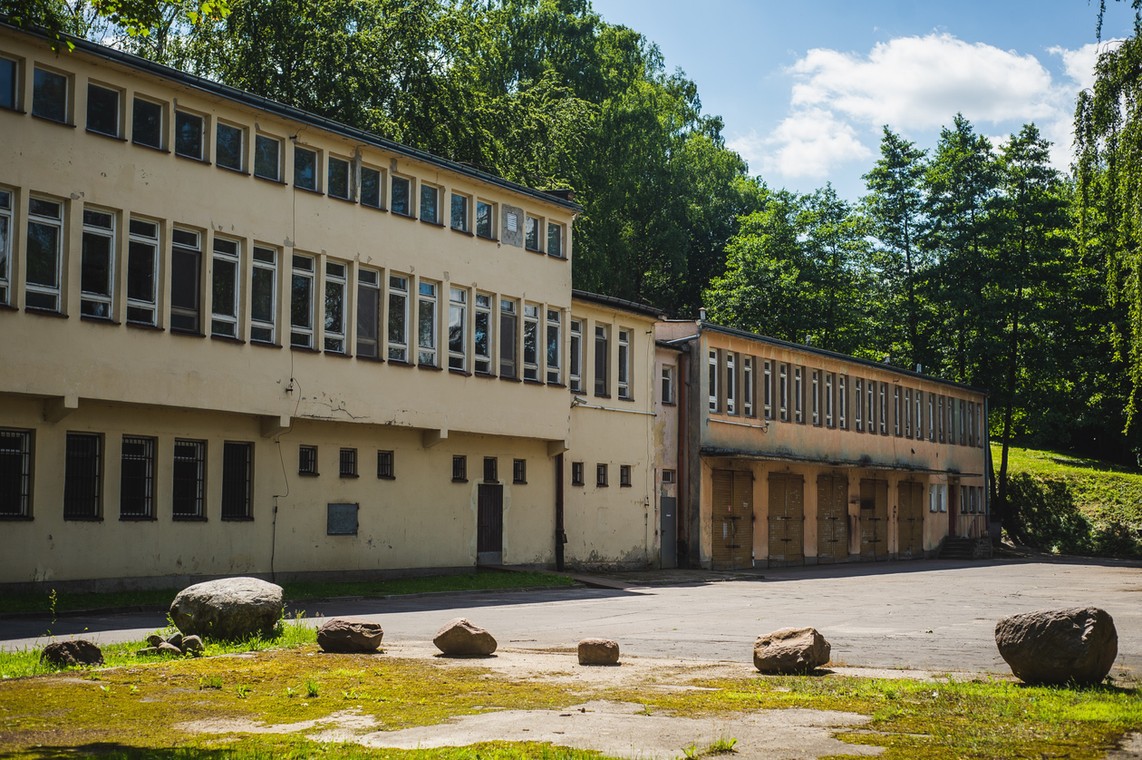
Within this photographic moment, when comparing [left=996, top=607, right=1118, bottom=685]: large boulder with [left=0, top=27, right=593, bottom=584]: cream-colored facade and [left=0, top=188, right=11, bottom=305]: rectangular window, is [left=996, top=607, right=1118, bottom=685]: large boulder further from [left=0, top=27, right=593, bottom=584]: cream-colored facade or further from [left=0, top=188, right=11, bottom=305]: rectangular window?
[left=0, top=188, right=11, bottom=305]: rectangular window

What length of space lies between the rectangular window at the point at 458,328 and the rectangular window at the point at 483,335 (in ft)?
1.82

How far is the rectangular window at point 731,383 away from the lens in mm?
44062

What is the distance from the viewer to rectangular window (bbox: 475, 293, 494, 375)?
33.9 m

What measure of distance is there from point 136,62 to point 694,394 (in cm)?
2193

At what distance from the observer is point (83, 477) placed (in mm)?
24609

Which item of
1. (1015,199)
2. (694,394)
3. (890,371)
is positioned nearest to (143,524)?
(694,394)

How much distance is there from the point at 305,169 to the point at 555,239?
9508mm

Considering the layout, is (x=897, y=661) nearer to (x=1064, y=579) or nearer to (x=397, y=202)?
(x=397, y=202)

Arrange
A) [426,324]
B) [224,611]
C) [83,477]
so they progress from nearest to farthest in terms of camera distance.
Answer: [224,611] → [83,477] → [426,324]

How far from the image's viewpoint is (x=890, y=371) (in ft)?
184

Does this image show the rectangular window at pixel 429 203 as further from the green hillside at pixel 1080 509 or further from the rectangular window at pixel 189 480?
the green hillside at pixel 1080 509

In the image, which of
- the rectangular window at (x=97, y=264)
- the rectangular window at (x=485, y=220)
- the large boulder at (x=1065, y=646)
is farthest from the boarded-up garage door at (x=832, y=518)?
the large boulder at (x=1065, y=646)

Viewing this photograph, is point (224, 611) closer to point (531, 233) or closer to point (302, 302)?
point (302, 302)

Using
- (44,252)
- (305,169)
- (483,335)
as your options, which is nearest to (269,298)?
(305,169)
